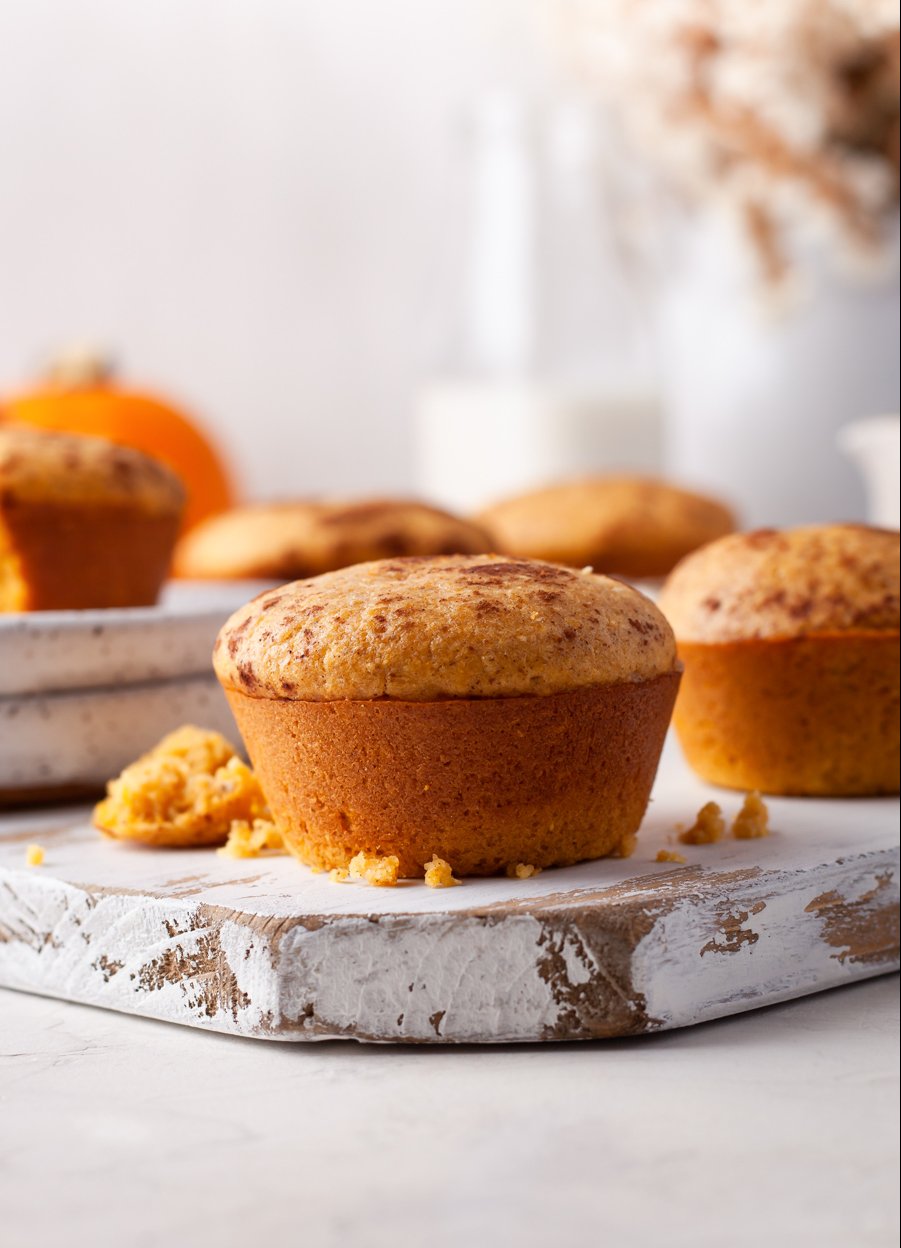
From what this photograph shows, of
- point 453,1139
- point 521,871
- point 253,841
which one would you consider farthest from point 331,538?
point 453,1139

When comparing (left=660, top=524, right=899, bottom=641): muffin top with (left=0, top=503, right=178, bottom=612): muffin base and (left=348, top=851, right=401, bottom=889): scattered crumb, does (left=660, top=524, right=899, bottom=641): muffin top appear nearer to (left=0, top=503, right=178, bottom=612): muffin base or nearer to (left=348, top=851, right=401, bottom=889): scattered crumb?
(left=348, top=851, right=401, bottom=889): scattered crumb

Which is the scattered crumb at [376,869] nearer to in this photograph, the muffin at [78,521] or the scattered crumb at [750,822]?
the scattered crumb at [750,822]

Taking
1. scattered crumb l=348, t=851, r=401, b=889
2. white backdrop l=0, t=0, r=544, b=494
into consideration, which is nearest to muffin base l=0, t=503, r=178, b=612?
scattered crumb l=348, t=851, r=401, b=889

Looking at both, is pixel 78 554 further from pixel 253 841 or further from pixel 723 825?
pixel 723 825

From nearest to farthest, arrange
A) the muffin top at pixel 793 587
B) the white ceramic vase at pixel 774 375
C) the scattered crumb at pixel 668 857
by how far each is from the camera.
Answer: the scattered crumb at pixel 668 857 → the muffin top at pixel 793 587 → the white ceramic vase at pixel 774 375

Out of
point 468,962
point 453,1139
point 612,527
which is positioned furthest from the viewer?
point 612,527

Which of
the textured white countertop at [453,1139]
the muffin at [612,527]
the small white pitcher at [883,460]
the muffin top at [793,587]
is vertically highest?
the small white pitcher at [883,460]

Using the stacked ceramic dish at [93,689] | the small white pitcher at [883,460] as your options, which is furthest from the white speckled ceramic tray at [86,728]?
the small white pitcher at [883,460]
